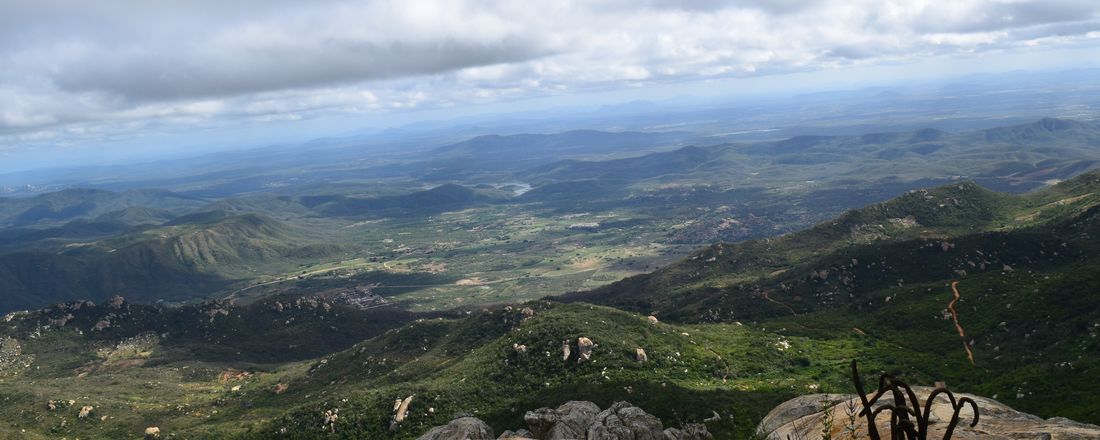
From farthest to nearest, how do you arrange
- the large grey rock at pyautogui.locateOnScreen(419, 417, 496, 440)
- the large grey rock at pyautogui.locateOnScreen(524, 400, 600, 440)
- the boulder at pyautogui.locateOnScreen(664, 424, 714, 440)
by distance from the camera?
the large grey rock at pyautogui.locateOnScreen(524, 400, 600, 440)
the large grey rock at pyautogui.locateOnScreen(419, 417, 496, 440)
the boulder at pyautogui.locateOnScreen(664, 424, 714, 440)

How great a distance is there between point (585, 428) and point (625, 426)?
6.00m

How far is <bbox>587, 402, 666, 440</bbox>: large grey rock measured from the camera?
222ft

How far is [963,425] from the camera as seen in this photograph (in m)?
41.1

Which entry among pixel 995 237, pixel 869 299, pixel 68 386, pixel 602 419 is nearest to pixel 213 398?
pixel 68 386

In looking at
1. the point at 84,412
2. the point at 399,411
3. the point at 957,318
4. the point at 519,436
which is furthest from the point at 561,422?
the point at 84,412

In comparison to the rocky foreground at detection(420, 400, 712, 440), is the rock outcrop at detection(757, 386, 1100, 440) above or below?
above

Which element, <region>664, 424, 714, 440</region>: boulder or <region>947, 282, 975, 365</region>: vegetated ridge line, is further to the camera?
<region>947, 282, 975, 365</region>: vegetated ridge line

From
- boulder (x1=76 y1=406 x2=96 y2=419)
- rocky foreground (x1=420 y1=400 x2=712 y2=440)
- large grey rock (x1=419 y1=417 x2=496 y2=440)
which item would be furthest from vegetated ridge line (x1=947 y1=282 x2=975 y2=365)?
boulder (x1=76 y1=406 x2=96 y2=419)

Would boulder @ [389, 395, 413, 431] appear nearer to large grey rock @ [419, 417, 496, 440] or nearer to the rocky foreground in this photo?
large grey rock @ [419, 417, 496, 440]

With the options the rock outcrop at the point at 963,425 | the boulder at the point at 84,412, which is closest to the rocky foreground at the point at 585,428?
the rock outcrop at the point at 963,425

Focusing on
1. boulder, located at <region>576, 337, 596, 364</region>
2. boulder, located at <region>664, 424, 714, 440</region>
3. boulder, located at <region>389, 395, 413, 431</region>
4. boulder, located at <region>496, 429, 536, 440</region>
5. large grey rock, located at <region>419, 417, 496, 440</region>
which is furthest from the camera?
boulder, located at <region>576, 337, 596, 364</region>

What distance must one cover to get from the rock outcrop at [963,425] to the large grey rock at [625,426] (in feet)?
54.5

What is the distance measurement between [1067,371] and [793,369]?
1580 inches

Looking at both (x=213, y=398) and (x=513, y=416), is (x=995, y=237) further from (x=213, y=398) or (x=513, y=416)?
(x=213, y=398)
